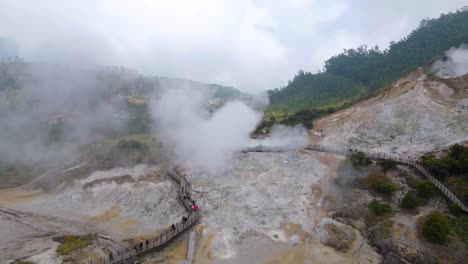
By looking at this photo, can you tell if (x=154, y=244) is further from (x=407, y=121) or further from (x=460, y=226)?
(x=407, y=121)

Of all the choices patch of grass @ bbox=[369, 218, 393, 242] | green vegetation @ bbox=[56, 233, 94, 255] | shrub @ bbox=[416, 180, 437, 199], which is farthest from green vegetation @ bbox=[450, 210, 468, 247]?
green vegetation @ bbox=[56, 233, 94, 255]

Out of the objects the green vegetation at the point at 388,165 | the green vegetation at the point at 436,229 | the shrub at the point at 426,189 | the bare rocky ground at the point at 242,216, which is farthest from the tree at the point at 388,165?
the green vegetation at the point at 436,229

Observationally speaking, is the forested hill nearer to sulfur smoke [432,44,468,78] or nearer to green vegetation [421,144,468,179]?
sulfur smoke [432,44,468,78]

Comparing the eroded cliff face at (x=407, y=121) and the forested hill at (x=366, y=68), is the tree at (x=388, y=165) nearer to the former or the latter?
the eroded cliff face at (x=407, y=121)

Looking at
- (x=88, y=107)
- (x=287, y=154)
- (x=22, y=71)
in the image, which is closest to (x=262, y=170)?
(x=287, y=154)

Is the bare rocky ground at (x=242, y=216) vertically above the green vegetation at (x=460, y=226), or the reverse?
the green vegetation at (x=460, y=226)

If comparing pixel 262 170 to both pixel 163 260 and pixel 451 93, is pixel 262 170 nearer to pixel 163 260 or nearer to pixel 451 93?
pixel 163 260
